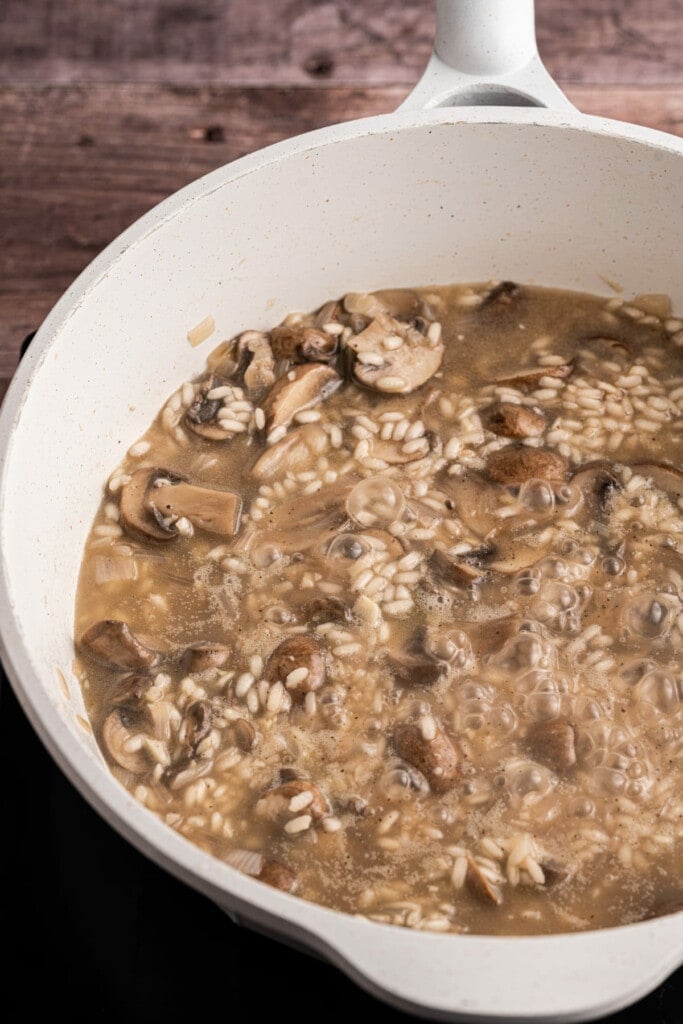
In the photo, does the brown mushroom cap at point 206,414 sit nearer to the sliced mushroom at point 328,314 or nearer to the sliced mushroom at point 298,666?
the sliced mushroom at point 328,314

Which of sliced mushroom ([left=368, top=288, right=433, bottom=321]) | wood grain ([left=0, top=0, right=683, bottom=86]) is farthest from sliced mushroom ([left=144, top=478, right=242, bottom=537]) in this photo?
wood grain ([left=0, top=0, right=683, bottom=86])

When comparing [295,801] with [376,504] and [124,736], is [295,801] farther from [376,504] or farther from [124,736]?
[376,504]

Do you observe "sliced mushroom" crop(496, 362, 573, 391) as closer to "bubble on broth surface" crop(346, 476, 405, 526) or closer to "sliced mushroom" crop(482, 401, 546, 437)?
"sliced mushroom" crop(482, 401, 546, 437)

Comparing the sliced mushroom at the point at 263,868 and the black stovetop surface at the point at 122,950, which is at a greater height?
the sliced mushroom at the point at 263,868

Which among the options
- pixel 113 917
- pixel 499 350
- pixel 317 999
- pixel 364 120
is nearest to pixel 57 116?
pixel 364 120

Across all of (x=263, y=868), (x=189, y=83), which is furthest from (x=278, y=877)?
(x=189, y=83)

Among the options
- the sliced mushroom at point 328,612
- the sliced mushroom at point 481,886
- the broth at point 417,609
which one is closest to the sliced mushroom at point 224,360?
the broth at point 417,609
